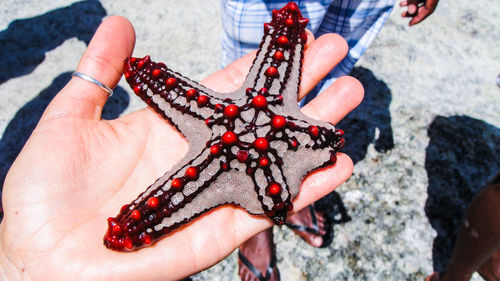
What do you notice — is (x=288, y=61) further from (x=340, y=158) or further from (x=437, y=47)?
(x=437, y=47)

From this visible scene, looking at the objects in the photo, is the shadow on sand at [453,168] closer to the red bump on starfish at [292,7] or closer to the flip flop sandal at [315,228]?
the flip flop sandal at [315,228]

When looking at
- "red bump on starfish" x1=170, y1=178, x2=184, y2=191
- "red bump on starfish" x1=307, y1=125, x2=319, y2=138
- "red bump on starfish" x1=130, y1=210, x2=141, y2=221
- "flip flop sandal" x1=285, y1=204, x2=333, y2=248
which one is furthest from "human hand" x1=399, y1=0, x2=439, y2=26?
"red bump on starfish" x1=130, y1=210, x2=141, y2=221

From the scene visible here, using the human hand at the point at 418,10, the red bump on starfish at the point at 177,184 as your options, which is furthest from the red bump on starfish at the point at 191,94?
the human hand at the point at 418,10

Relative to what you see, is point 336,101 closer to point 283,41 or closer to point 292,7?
point 283,41

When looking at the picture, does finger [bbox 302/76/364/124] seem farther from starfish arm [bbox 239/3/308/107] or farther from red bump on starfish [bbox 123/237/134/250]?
red bump on starfish [bbox 123/237/134/250]

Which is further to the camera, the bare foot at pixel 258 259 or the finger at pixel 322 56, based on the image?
the bare foot at pixel 258 259

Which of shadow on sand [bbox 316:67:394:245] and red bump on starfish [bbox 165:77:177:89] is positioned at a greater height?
red bump on starfish [bbox 165:77:177:89]

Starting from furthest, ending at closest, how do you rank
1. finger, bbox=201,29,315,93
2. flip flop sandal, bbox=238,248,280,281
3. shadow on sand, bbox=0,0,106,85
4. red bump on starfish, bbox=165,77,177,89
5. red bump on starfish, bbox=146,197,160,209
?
shadow on sand, bbox=0,0,106,85
flip flop sandal, bbox=238,248,280,281
finger, bbox=201,29,315,93
red bump on starfish, bbox=165,77,177,89
red bump on starfish, bbox=146,197,160,209
